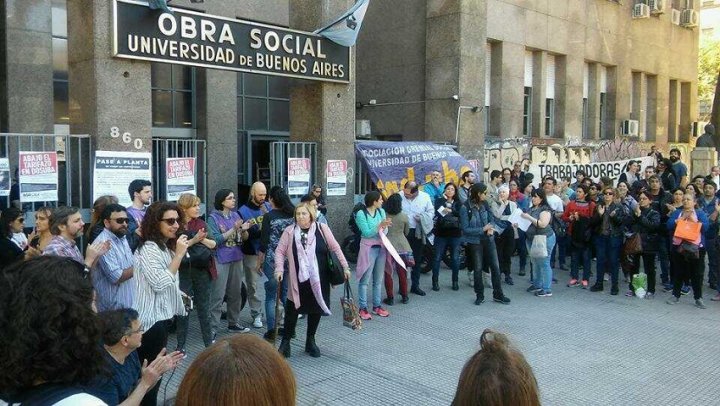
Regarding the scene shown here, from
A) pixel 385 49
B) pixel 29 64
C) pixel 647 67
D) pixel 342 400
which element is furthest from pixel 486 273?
pixel 647 67

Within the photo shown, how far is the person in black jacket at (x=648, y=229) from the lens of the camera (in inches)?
395

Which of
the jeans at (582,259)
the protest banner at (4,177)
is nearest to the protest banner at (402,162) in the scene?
the jeans at (582,259)

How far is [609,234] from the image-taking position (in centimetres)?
1038

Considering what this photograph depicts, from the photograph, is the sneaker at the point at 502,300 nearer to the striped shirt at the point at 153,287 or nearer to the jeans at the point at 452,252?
the jeans at the point at 452,252

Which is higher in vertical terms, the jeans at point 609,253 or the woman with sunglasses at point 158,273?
the woman with sunglasses at point 158,273

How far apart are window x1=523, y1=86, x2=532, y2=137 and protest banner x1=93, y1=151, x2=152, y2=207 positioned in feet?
44.6

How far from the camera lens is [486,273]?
10.8 meters

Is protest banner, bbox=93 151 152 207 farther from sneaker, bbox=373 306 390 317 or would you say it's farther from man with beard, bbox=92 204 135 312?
sneaker, bbox=373 306 390 317

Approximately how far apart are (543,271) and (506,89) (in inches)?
368

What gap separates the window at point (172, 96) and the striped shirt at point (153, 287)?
9390 mm

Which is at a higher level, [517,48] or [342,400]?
[517,48]

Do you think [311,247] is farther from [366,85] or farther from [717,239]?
[366,85]

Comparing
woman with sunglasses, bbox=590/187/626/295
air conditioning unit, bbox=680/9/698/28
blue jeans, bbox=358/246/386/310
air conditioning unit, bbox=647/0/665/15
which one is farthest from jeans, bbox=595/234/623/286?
air conditioning unit, bbox=680/9/698/28

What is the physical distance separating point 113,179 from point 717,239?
947 cm
